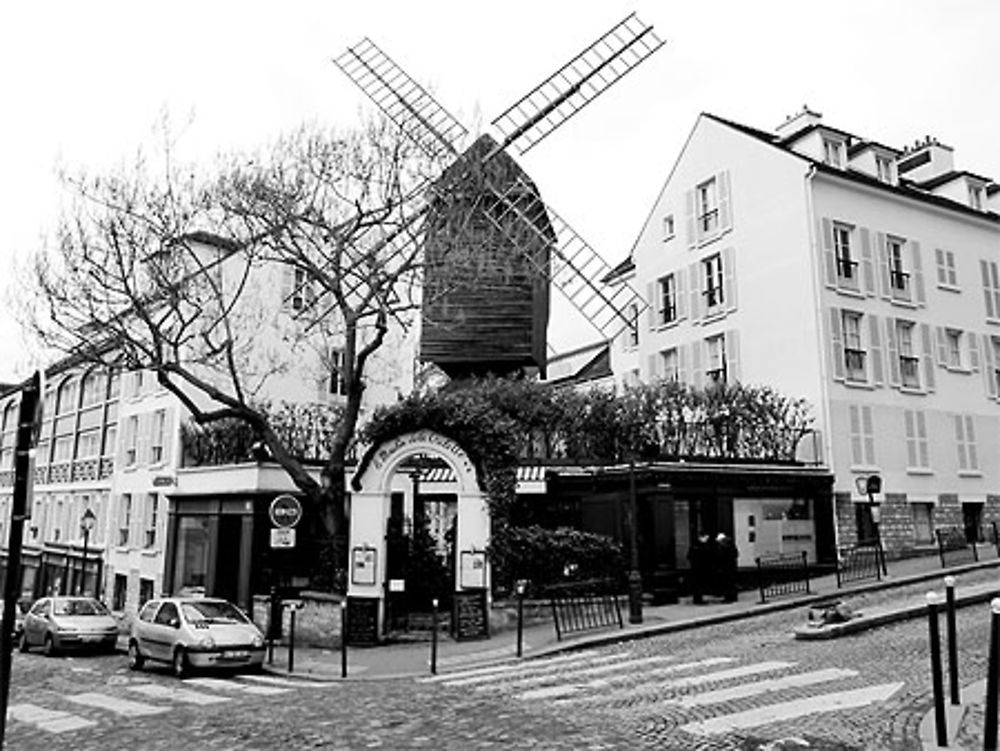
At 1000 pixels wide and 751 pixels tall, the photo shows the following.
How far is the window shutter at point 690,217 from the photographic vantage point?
104 ft

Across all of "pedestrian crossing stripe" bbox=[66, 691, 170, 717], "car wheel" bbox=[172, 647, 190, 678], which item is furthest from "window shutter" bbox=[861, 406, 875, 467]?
"pedestrian crossing stripe" bbox=[66, 691, 170, 717]

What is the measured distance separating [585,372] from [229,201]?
27.4m

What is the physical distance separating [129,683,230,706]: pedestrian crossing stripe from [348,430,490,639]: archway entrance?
15.0 feet

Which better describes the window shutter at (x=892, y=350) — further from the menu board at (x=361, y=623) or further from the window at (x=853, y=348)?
the menu board at (x=361, y=623)

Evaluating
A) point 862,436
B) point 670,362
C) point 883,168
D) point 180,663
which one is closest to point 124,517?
point 180,663

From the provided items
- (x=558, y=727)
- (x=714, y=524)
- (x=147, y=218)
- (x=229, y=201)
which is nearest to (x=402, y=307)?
(x=229, y=201)

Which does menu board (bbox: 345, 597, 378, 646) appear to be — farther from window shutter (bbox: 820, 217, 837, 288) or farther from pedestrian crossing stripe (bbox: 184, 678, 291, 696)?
window shutter (bbox: 820, 217, 837, 288)

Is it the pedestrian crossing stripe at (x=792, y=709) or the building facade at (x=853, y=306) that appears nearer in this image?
the pedestrian crossing stripe at (x=792, y=709)

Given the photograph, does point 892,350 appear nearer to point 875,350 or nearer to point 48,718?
point 875,350

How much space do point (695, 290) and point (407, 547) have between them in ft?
54.5

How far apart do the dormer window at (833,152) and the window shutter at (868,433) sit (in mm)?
8526

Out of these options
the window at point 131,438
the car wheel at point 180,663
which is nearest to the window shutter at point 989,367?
the car wheel at point 180,663

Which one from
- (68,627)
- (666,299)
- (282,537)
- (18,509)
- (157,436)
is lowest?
(68,627)

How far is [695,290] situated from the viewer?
3144 cm
